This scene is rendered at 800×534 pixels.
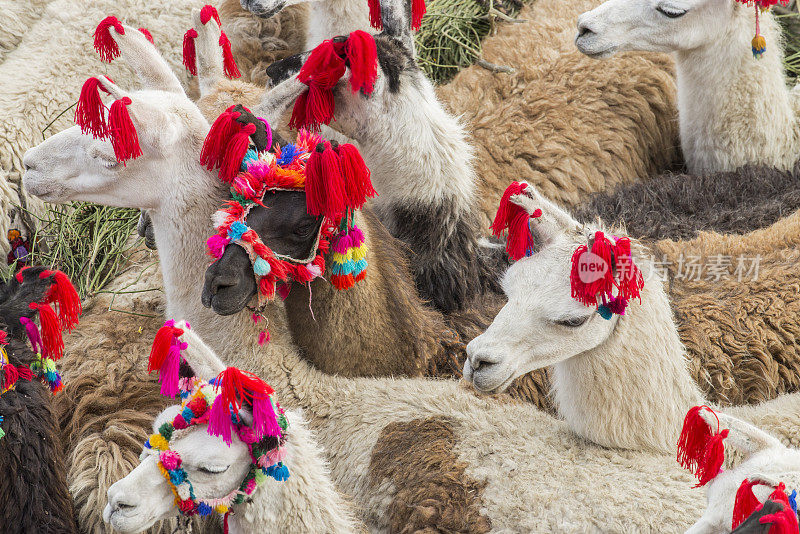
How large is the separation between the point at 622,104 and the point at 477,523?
3008 mm

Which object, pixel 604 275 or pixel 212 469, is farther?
pixel 604 275

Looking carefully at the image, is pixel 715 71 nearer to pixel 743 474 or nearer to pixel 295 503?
pixel 743 474

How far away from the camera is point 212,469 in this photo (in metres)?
2.20

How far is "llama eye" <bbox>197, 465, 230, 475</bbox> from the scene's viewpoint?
2.20 m

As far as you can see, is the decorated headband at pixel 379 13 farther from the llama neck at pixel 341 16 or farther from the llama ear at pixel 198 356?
the llama ear at pixel 198 356

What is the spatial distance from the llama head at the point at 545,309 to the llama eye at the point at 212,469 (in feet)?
2.54

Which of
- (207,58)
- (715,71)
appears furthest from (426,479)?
(715,71)

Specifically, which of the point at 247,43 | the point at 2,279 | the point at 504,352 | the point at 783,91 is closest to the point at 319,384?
the point at 504,352

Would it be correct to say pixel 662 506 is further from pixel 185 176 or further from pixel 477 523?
pixel 185 176

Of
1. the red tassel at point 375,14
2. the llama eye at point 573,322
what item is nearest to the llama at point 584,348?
the llama eye at point 573,322

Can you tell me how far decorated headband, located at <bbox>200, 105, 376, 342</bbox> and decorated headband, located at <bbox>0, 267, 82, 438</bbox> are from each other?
48 centimetres

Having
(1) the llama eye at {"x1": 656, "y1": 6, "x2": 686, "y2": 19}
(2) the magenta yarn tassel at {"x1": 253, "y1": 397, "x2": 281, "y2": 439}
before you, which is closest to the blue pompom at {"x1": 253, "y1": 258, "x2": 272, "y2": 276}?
(2) the magenta yarn tassel at {"x1": 253, "y1": 397, "x2": 281, "y2": 439}

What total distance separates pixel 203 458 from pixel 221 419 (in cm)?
11

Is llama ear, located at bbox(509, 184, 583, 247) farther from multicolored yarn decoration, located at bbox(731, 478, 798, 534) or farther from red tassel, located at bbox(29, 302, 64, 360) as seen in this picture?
red tassel, located at bbox(29, 302, 64, 360)
